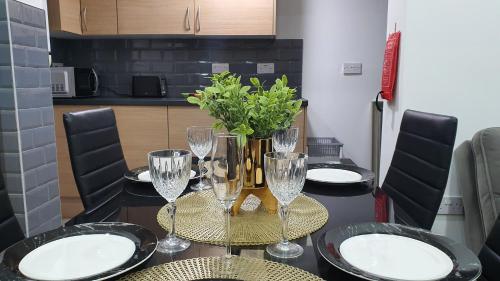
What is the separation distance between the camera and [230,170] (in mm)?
805

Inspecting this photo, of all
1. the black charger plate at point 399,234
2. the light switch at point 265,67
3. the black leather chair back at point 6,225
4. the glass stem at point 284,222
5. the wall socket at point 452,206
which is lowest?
the wall socket at point 452,206

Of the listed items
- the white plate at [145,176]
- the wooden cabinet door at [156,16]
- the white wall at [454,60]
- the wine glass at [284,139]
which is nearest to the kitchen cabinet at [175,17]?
the wooden cabinet door at [156,16]

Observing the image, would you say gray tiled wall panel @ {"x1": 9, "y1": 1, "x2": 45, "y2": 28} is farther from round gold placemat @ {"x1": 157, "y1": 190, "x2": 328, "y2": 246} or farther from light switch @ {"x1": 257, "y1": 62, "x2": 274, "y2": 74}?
light switch @ {"x1": 257, "y1": 62, "x2": 274, "y2": 74}

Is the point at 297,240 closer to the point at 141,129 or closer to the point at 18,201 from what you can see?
the point at 18,201

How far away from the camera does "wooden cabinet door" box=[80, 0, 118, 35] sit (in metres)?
3.08

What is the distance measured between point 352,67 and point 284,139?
244 centimetres

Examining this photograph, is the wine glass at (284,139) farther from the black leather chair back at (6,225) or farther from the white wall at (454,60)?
the white wall at (454,60)

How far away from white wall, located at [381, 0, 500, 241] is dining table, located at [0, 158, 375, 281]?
828 millimetres

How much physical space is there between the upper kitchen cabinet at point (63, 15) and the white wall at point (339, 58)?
166 cm

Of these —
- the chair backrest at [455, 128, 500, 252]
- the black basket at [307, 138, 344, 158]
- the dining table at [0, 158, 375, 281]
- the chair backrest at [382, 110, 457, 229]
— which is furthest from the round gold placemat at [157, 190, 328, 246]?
the black basket at [307, 138, 344, 158]

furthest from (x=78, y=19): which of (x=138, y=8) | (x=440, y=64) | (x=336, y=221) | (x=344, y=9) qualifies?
(x=336, y=221)

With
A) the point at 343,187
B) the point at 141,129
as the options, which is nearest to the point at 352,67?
the point at 141,129

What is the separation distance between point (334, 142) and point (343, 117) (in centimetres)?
25

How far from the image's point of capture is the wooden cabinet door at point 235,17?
303 centimetres
